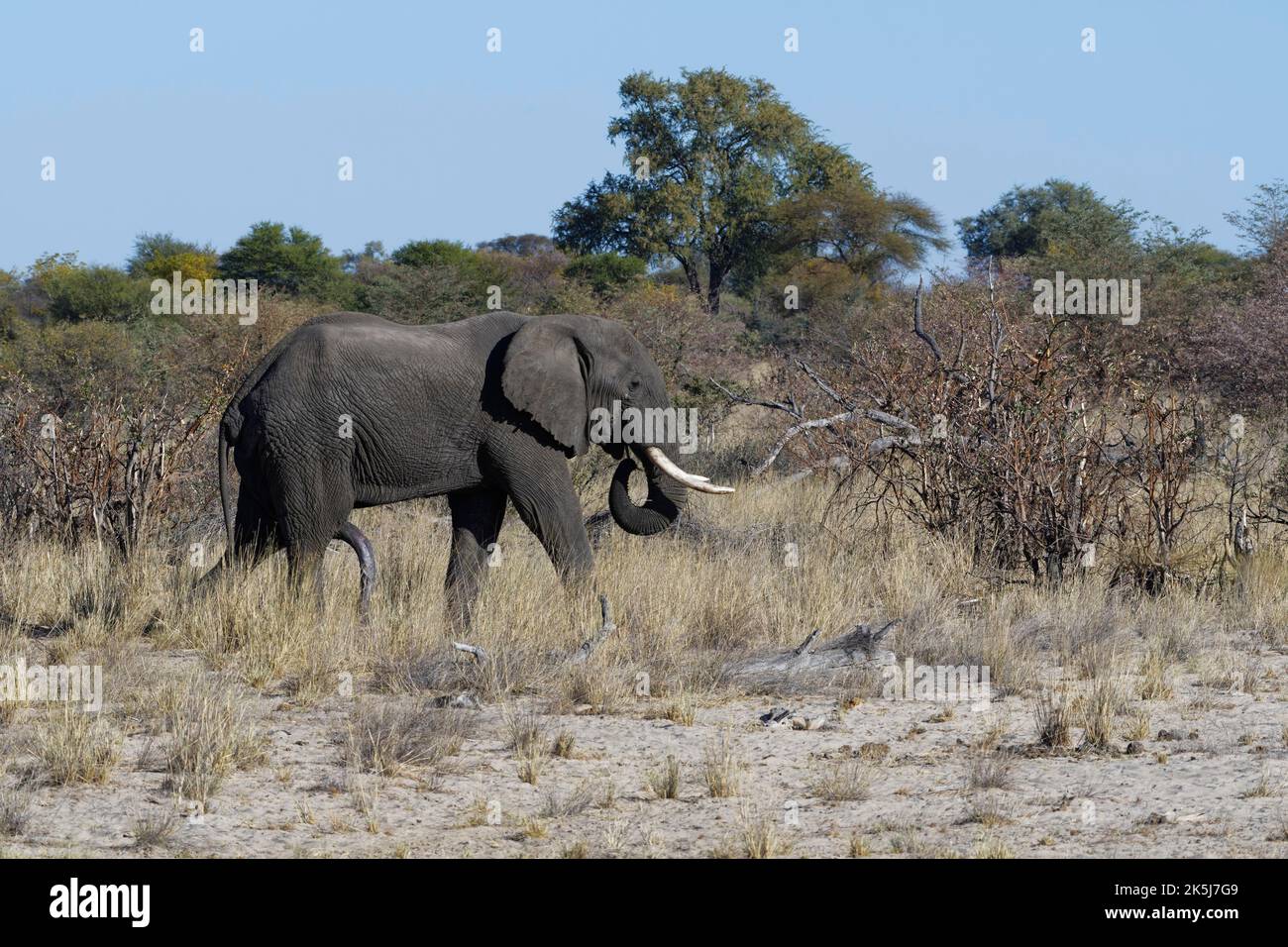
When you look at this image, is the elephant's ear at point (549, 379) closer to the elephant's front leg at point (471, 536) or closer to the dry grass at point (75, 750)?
the elephant's front leg at point (471, 536)

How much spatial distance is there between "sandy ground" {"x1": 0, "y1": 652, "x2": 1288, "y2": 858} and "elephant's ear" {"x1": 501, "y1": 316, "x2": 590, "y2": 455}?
230 cm

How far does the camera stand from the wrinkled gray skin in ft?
30.6

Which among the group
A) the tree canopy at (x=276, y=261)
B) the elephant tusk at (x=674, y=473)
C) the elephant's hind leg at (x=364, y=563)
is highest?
the tree canopy at (x=276, y=261)

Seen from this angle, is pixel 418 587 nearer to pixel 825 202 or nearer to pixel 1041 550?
pixel 1041 550

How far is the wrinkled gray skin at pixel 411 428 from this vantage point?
30.6 ft

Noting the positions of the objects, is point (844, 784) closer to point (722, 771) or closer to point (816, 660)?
point (722, 771)

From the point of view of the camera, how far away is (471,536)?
9922 millimetres

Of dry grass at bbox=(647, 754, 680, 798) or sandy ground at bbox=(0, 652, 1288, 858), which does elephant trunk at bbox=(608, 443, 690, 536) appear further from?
dry grass at bbox=(647, 754, 680, 798)

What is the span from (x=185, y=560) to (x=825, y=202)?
92.5 ft

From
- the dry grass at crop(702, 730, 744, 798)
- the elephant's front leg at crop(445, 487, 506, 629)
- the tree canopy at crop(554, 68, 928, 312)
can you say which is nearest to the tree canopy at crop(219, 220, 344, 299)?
the tree canopy at crop(554, 68, 928, 312)

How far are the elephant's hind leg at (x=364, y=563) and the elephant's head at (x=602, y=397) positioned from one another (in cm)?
119

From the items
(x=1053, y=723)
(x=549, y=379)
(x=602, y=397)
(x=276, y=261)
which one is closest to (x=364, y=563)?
(x=549, y=379)

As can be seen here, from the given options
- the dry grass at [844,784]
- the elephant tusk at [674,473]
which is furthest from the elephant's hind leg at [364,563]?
the dry grass at [844,784]

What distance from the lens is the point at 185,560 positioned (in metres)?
11.1
